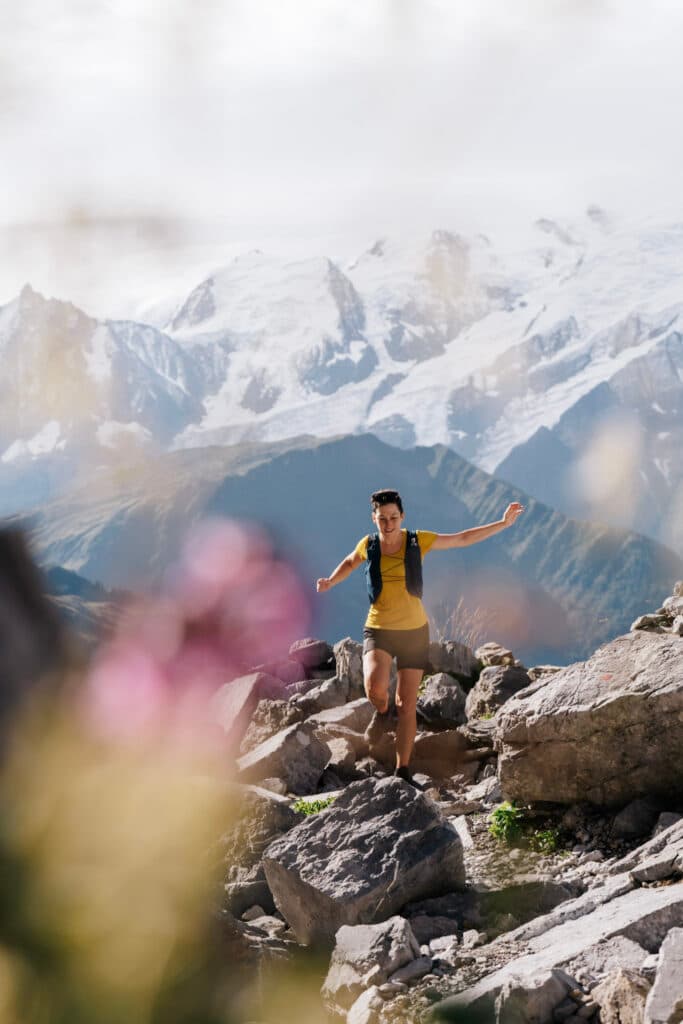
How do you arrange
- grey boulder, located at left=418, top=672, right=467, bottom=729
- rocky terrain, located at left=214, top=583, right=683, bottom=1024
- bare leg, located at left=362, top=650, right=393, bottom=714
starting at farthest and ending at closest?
1. grey boulder, located at left=418, top=672, right=467, bottom=729
2. bare leg, located at left=362, top=650, right=393, bottom=714
3. rocky terrain, located at left=214, top=583, right=683, bottom=1024

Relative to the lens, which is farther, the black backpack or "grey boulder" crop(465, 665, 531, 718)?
"grey boulder" crop(465, 665, 531, 718)

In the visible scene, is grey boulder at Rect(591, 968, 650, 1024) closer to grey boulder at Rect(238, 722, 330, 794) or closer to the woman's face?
the woman's face

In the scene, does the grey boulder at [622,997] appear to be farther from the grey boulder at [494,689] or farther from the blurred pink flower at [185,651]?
the grey boulder at [494,689]

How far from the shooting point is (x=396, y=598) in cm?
984

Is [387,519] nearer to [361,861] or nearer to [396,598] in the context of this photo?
[396,598]

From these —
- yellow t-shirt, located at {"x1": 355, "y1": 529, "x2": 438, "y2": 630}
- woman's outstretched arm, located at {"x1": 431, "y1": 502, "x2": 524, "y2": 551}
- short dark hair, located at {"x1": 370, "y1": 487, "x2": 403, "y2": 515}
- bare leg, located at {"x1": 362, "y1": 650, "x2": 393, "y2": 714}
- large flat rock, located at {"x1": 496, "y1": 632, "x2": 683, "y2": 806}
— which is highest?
short dark hair, located at {"x1": 370, "y1": 487, "x2": 403, "y2": 515}

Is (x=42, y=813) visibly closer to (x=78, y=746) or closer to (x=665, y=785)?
(x=78, y=746)

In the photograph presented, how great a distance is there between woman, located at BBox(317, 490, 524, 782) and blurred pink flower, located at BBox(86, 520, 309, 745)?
7.76 ft

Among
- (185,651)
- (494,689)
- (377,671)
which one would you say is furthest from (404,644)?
(185,651)

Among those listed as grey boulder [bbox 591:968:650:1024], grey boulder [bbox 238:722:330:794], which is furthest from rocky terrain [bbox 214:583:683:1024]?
grey boulder [bbox 238:722:330:794]

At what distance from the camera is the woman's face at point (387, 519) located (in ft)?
31.6

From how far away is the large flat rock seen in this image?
29.4 ft

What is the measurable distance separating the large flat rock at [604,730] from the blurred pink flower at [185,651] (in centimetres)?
364

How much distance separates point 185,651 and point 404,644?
20.7 meters
